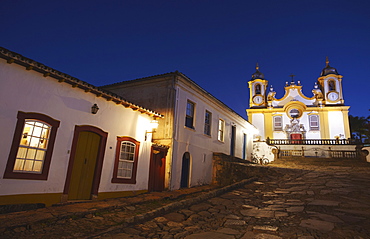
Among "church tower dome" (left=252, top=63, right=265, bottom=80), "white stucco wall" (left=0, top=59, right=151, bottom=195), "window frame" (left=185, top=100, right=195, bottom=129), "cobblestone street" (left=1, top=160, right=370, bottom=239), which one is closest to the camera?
"cobblestone street" (left=1, top=160, right=370, bottom=239)

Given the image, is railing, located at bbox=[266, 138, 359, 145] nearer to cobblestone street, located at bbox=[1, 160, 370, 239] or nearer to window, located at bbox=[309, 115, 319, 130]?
window, located at bbox=[309, 115, 319, 130]

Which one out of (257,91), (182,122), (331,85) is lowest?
(182,122)

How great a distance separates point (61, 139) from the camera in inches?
290

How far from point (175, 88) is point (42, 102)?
20.7ft

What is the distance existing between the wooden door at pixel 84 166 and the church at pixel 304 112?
87.9ft

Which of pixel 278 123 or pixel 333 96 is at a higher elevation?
pixel 333 96

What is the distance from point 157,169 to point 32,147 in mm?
5305

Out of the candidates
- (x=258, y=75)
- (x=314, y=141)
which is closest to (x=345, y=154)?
(x=314, y=141)

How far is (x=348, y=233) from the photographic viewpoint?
13.7 ft

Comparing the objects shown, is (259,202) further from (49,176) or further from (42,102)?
(42,102)

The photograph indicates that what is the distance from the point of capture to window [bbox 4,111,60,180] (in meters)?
6.29

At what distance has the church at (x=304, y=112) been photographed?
103 ft

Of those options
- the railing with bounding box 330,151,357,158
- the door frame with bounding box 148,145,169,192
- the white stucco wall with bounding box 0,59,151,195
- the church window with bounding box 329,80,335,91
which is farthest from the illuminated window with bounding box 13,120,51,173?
the church window with bounding box 329,80,335,91

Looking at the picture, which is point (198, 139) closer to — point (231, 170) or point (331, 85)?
point (231, 170)
